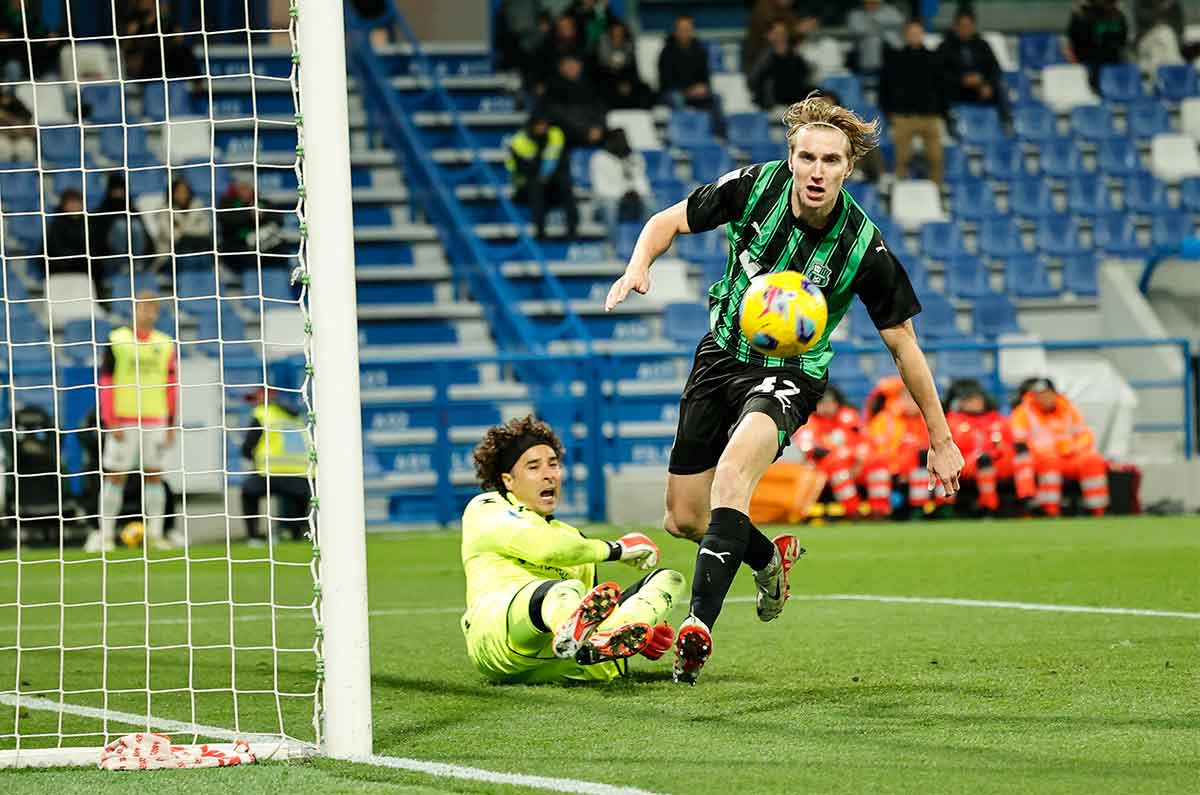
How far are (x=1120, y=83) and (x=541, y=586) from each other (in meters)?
19.6

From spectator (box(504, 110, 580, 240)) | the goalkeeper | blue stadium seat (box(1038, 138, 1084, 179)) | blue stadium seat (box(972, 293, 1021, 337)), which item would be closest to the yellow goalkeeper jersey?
the goalkeeper

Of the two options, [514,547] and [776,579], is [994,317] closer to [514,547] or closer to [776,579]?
[776,579]

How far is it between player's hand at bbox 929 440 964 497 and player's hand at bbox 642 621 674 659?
3.66 feet

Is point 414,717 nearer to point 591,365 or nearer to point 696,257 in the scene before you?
point 591,365

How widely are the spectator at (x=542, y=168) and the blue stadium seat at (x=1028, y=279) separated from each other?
16.4 feet

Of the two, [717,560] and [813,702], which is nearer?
[813,702]

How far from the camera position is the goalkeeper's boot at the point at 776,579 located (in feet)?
23.0

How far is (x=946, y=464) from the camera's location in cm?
670

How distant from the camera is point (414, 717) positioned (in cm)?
602

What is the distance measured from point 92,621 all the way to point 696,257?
1194 cm

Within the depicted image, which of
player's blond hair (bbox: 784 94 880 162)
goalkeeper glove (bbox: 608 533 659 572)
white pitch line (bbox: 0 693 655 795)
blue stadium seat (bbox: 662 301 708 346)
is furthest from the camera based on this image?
blue stadium seat (bbox: 662 301 708 346)

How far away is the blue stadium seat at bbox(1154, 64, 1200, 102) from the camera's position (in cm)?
2416

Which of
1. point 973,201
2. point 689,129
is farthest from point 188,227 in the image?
point 973,201

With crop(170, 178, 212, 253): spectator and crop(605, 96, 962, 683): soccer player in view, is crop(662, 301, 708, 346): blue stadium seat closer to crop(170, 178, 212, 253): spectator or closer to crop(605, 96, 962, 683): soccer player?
crop(170, 178, 212, 253): spectator
